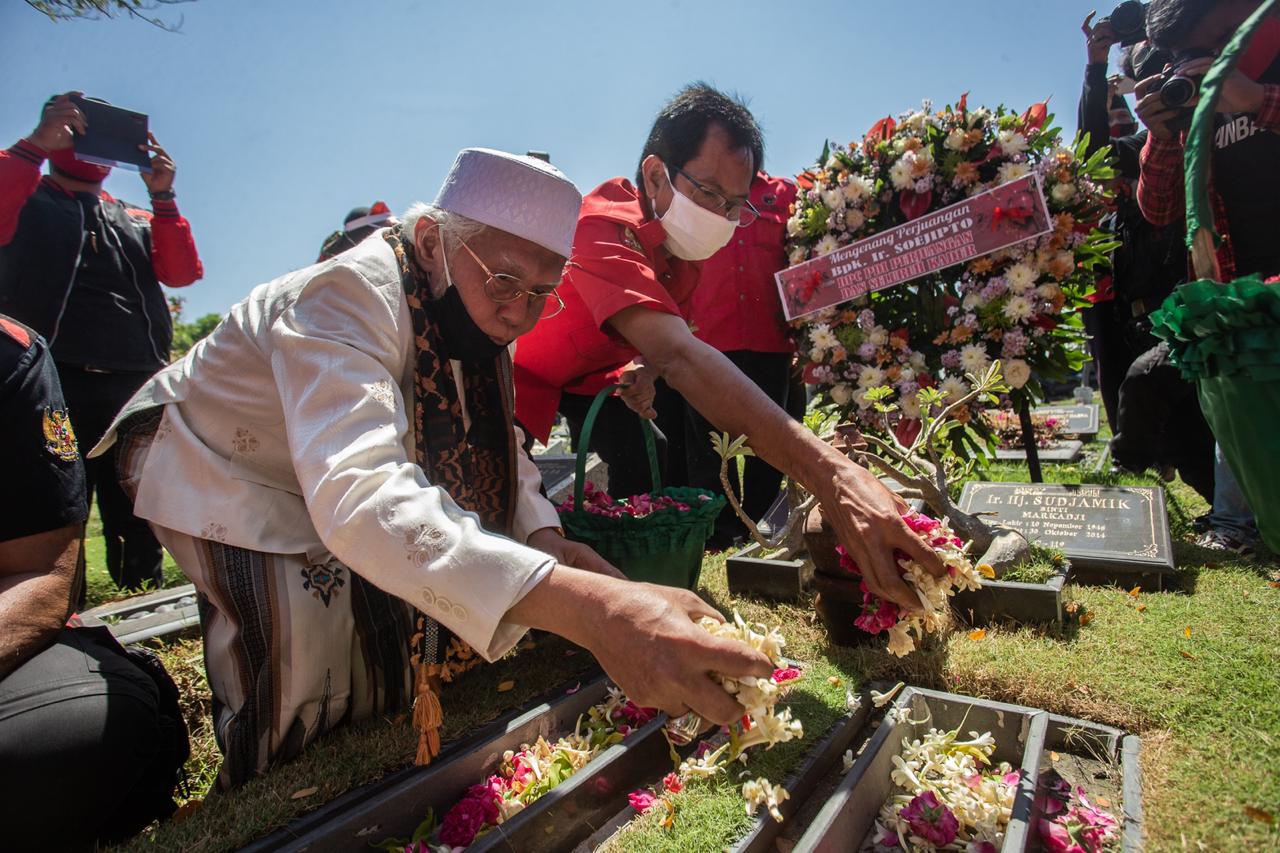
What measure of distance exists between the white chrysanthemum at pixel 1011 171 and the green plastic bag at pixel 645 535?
2.78 meters

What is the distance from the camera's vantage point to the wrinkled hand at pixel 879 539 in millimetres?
1666

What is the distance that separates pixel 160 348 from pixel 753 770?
13.4ft

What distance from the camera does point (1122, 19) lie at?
3.90 m

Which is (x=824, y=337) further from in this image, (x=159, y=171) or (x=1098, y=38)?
(x=159, y=171)

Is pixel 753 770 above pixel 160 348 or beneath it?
beneath

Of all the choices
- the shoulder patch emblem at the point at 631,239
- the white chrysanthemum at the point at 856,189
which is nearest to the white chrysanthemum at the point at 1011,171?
the white chrysanthemum at the point at 856,189

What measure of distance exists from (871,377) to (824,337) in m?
0.40

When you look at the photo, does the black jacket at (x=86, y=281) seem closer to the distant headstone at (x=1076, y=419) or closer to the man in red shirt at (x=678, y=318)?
the man in red shirt at (x=678, y=318)

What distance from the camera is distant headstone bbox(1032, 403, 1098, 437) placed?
24.9 ft

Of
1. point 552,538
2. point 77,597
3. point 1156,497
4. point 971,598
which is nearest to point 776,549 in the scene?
point 971,598

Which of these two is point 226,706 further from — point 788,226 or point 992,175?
point 992,175

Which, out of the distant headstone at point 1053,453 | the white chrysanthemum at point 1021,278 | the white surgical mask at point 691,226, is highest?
the white surgical mask at point 691,226

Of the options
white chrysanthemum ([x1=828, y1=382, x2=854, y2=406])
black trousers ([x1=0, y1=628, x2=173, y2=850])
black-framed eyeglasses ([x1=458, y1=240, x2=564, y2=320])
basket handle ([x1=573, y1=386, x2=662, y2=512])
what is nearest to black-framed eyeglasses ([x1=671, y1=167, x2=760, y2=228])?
basket handle ([x1=573, y1=386, x2=662, y2=512])

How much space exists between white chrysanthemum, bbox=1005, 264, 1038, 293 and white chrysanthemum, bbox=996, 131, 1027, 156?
66 centimetres
